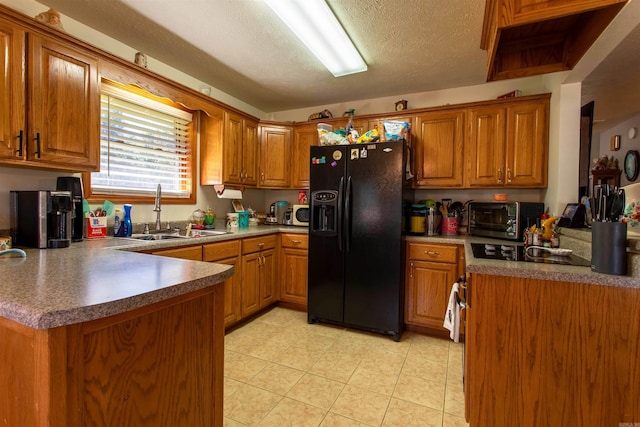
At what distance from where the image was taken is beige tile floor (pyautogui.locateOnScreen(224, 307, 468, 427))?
5.32 feet

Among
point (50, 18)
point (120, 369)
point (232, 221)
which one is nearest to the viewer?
point (120, 369)

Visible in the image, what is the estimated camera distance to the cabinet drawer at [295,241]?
309 cm

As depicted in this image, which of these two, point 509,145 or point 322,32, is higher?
point 322,32

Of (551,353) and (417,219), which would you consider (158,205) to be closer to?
(417,219)

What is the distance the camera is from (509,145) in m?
2.66

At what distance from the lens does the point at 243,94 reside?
3410 mm

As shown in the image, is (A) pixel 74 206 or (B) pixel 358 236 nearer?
(A) pixel 74 206

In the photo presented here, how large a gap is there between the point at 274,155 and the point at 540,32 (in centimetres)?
262

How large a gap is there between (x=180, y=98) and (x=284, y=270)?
190 cm

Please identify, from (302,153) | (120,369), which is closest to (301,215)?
(302,153)

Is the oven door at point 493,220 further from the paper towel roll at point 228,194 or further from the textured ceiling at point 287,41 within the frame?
the paper towel roll at point 228,194

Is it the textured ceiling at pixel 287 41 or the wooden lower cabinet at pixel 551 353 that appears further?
the textured ceiling at pixel 287 41

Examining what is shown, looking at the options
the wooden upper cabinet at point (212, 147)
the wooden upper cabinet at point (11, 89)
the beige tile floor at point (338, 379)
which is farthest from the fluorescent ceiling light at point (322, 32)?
the beige tile floor at point (338, 379)

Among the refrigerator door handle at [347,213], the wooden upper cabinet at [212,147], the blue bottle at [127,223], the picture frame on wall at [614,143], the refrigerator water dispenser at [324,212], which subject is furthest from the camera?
the wooden upper cabinet at [212,147]
